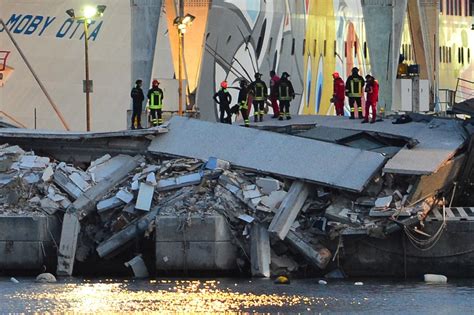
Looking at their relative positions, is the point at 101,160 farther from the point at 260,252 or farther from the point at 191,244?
the point at 260,252

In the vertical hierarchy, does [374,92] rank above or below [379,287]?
above

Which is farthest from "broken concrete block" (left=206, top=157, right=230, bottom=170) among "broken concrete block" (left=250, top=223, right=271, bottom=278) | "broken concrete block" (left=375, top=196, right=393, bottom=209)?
"broken concrete block" (left=375, top=196, right=393, bottom=209)

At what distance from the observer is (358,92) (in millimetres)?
48188

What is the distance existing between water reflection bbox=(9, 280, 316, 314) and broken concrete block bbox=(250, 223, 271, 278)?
144 cm

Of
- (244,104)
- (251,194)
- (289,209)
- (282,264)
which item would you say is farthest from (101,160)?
(244,104)

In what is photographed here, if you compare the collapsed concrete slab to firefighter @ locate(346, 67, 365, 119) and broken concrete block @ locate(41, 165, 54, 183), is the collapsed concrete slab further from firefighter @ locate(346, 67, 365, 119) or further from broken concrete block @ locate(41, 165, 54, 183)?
firefighter @ locate(346, 67, 365, 119)

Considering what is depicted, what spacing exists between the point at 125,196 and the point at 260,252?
3.11 m

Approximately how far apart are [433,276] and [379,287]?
1.99 m

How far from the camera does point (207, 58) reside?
58.6 metres

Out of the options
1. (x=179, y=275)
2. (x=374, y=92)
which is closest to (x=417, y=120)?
(x=374, y=92)

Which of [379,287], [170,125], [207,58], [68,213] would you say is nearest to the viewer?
[379,287]

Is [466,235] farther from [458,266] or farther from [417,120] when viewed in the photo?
[417,120]

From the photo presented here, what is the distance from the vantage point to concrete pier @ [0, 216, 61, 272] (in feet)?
126

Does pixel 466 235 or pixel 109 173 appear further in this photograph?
pixel 109 173
